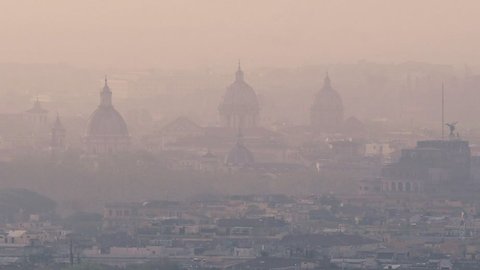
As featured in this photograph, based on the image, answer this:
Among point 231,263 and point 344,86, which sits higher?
point 344,86

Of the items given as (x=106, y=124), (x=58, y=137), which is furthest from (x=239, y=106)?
(x=58, y=137)

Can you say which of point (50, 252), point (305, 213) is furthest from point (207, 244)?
point (305, 213)

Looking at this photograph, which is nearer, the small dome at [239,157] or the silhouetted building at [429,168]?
the silhouetted building at [429,168]

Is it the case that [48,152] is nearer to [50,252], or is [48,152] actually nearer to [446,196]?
[446,196]

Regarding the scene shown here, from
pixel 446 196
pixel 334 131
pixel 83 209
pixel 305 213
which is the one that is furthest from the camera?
pixel 334 131

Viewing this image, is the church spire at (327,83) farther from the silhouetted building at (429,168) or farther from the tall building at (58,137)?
the silhouetted building at (429,168)

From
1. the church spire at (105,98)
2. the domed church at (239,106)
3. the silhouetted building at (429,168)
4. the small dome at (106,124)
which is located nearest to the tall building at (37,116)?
the church spire at (105,98)

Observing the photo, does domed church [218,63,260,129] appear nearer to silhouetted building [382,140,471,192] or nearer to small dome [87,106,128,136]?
small dome [87,106,128,136]

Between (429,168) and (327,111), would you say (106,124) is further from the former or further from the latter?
(429,168)
